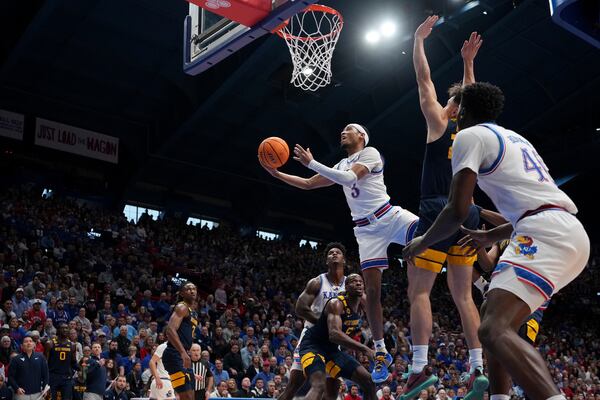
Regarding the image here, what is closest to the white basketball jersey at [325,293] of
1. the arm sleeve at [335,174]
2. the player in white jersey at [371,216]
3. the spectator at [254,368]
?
the player in white jersey at [371,216]

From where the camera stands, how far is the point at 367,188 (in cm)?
707

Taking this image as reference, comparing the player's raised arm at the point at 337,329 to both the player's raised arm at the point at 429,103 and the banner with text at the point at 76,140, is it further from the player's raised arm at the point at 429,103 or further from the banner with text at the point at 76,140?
the banner with text at the point at 76,140

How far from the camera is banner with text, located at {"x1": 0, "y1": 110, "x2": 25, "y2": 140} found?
23.7 meters

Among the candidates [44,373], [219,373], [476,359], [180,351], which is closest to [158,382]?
[44,373]

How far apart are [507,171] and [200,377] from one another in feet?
28.9

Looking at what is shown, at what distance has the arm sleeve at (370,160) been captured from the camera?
706 cm

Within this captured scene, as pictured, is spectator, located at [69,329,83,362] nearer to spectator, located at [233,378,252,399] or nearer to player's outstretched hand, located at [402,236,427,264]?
spectator, located at [233,378,252,399]

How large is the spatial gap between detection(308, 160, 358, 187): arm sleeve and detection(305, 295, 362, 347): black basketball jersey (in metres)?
1.71

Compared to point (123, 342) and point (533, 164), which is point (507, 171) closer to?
point (533, 164)

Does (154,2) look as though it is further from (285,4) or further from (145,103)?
(285,4)

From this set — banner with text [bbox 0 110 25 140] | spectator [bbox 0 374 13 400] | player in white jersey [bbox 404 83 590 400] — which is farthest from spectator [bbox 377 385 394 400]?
banner with text [bbox 0 110 25 140]

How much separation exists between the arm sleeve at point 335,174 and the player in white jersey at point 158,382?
5.91 metres

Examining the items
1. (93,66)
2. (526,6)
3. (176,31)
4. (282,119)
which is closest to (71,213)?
(93,66)

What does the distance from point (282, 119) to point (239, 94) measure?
241 cm
